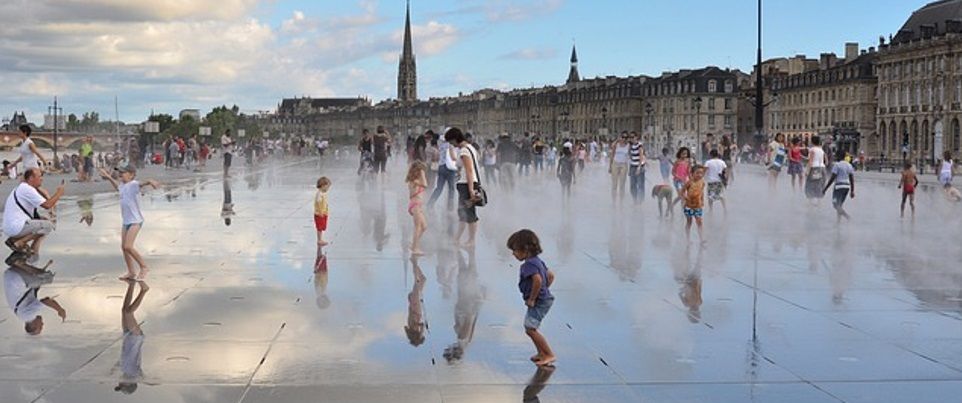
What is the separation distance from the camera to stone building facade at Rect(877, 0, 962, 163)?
98938 mm

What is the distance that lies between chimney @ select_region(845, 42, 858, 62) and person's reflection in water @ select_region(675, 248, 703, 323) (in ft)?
398

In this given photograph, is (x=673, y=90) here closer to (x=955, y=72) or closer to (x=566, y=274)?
(x=955, y=72)

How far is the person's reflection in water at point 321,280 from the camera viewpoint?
396 inches

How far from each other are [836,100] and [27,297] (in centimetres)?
11833

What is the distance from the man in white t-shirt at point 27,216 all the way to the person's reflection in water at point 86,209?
4477 millimetres

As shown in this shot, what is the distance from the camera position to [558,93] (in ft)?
614

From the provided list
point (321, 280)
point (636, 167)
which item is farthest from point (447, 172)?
point (321, 280)

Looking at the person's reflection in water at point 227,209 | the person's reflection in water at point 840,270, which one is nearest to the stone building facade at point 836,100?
the person's reflection in water at point 227,209

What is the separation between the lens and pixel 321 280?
11570 mm

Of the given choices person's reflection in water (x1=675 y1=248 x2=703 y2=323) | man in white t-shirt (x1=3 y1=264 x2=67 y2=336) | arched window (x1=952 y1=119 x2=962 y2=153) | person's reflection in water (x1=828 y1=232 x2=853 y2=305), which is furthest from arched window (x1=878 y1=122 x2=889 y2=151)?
man in white t-shirt (x1=3 y1=264 x2=67 y2=336)

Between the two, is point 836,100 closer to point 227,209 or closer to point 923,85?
point 923,85

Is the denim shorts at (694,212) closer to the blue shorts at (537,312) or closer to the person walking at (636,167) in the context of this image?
the person walking at (636,167)

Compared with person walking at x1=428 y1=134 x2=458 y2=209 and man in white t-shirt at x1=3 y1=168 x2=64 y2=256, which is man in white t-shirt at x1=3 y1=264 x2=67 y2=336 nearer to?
man in white t-shirt at x1=3 y1=168 x2=64 y2=256

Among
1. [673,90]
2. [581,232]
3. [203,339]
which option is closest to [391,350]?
[203,339]
